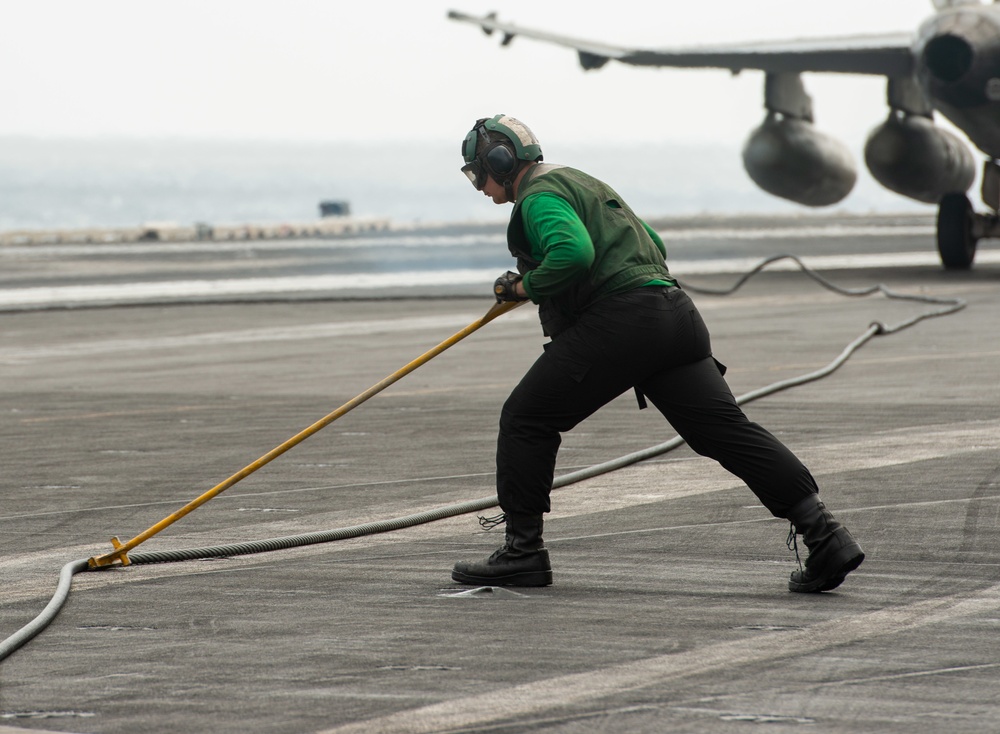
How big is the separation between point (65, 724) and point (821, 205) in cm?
2877

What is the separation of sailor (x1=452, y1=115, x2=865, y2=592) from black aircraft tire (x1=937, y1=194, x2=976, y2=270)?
23564mm

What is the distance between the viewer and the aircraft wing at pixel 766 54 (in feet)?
93.2

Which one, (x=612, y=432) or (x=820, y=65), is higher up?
(x=820, y=65)

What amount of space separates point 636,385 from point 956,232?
79.4 ft

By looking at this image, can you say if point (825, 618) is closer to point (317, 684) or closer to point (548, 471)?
point (548, 471)

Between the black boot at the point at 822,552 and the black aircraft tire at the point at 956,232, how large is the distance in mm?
23703

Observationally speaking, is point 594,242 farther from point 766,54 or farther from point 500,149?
point 766,54

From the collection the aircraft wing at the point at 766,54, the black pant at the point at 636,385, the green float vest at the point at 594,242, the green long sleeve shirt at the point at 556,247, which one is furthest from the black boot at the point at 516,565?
the aircraft wing at the point at 766,54

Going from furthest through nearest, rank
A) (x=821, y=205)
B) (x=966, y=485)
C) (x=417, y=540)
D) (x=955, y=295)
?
1. (x=821, y=205)
2. (x=955, y=295)
3. (x=966, y=485)
4. (x=417, y=540)

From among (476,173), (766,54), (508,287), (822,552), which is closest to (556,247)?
(508,287)

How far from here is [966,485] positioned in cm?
922

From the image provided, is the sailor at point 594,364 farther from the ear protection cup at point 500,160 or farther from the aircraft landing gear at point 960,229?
the aircraft landing gear at point 960,229

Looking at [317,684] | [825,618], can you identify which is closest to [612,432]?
[825,618]

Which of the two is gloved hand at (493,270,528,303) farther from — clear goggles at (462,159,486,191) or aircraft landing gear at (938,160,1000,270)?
aircraft landing gear at (938,160,1000,270)
